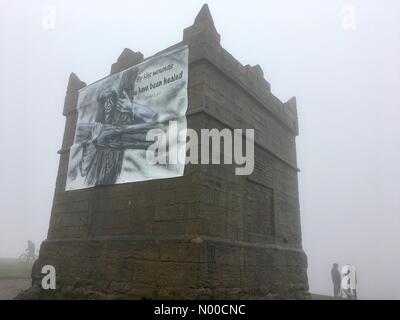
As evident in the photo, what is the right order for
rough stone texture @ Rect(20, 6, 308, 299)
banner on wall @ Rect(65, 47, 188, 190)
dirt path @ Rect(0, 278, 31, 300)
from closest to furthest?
rough stone texture @ Rect(20, 6, 308, 299)
banner on wall @ Rect(65, 47, 188, 190)
dirt path @ Rect(0, 278, 31, 300)

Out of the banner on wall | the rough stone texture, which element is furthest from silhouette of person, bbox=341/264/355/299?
the banner on wall

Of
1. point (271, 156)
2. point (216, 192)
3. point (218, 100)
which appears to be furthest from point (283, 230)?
point (218, 100)

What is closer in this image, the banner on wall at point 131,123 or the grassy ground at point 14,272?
the banner on wall at point 131,123

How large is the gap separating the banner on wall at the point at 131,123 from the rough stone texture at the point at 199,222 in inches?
11.5

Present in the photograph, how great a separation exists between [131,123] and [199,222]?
331 centimetres

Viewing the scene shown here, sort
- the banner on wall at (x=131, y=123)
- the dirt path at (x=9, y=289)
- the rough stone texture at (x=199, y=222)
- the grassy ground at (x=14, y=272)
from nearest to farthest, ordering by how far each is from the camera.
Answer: the rough stone texture at (x=199, y=222), the banner on wall at (x=131, y=123), the dirt path at (x=9, y=289), the grassy ground at (x=14, y=272)

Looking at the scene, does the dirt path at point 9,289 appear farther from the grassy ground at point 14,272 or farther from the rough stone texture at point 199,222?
the grassy ground at point 14,272

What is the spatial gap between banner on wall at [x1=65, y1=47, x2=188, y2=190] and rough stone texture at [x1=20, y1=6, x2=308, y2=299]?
0.96 feet

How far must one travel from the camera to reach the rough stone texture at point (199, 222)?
253 inches

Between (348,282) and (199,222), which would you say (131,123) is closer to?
(199,222)

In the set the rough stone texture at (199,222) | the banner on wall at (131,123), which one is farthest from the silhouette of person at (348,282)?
the banner on wall at (131,123)

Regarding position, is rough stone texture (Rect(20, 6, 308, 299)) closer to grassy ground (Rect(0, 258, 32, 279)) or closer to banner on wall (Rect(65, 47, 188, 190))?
banner on wall (Rect(65, 47, 188, 190))

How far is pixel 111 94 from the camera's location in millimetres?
9125

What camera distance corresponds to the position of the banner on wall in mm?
7445
